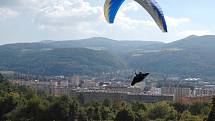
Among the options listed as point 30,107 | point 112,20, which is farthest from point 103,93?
point 112,20

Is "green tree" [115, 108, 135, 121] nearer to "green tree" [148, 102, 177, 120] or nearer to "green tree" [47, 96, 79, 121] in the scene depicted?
"green tree" [47, 96, 79, 121]

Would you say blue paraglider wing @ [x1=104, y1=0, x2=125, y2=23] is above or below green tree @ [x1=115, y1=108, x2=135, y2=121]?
above

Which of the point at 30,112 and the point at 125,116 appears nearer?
the point at 125,116

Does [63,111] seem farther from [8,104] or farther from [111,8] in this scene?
[111,8]

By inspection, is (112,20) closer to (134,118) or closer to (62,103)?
(134,118)

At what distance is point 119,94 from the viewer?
124562 millimetres

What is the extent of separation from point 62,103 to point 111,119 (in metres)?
5.90

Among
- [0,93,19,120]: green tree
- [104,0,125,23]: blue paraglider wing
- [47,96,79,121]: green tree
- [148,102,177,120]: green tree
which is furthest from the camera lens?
[0,93,19,120]: green tree

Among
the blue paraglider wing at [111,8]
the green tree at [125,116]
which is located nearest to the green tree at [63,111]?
the green tree at [125,116]

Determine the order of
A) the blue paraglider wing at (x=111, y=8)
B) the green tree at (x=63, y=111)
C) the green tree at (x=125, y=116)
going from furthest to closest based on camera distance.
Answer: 1. the green tree at (x=63, y=111)
2. the green tree at (x=125, y=116)
3. the blue paraglider wing at (x=111, y=8)

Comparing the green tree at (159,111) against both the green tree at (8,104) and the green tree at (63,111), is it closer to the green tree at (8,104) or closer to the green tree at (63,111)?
the green tree at (63,111)

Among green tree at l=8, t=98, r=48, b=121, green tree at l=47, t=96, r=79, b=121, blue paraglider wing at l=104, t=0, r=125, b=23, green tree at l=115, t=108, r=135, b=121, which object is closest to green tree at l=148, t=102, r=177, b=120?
green tree at l=115, t=108, r=135, b=121

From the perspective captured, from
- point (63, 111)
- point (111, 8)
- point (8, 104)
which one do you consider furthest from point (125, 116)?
point (111, 8)

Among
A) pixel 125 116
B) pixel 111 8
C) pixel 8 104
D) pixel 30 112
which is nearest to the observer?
pixel 111 8
